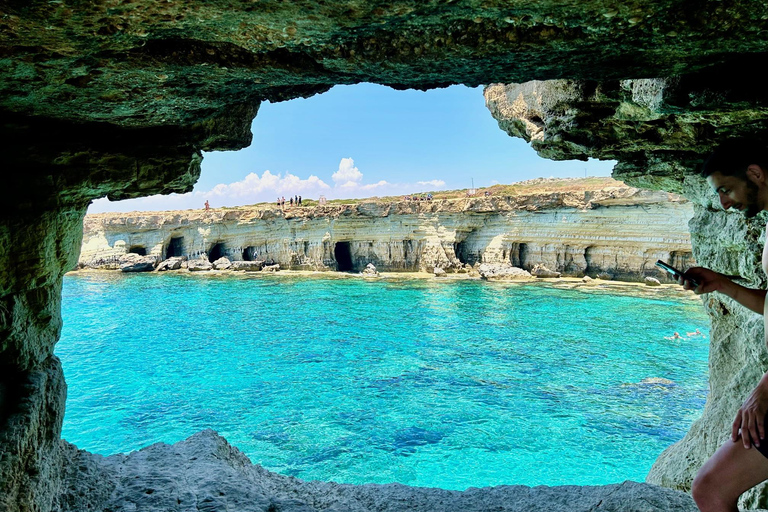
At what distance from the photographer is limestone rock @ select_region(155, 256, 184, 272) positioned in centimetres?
4300

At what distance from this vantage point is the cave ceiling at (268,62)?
7.13 ft

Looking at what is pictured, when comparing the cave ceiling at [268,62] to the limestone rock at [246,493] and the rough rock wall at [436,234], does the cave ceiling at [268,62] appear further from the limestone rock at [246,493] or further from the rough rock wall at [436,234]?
the rough rock wall at [436,234]

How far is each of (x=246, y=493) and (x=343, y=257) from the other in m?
38.5

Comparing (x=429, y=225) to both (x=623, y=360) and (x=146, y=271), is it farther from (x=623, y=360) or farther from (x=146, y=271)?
(x=146, y=271)

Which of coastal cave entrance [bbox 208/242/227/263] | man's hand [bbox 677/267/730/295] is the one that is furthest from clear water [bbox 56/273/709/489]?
coastal cave entrance [bbox 208/242/227/263]

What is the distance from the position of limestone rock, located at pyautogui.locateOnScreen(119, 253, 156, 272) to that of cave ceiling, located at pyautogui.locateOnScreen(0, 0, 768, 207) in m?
43.4

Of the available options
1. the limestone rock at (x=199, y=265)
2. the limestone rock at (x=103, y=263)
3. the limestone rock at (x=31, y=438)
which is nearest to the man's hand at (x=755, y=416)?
the limestone rock at (x=31, y=438)

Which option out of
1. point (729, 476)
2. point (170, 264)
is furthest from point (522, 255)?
point (729, 476)

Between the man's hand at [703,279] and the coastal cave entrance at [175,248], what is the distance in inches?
1859

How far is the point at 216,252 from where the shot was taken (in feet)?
147

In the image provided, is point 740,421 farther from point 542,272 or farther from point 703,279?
point 542,272

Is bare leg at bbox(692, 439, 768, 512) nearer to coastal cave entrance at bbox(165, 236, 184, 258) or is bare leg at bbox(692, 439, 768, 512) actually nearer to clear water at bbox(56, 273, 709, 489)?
clear water at bbox(56, 273, 709, 489)

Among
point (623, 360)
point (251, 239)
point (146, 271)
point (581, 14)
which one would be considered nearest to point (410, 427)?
point (623, 360)

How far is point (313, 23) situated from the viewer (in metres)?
2.28
